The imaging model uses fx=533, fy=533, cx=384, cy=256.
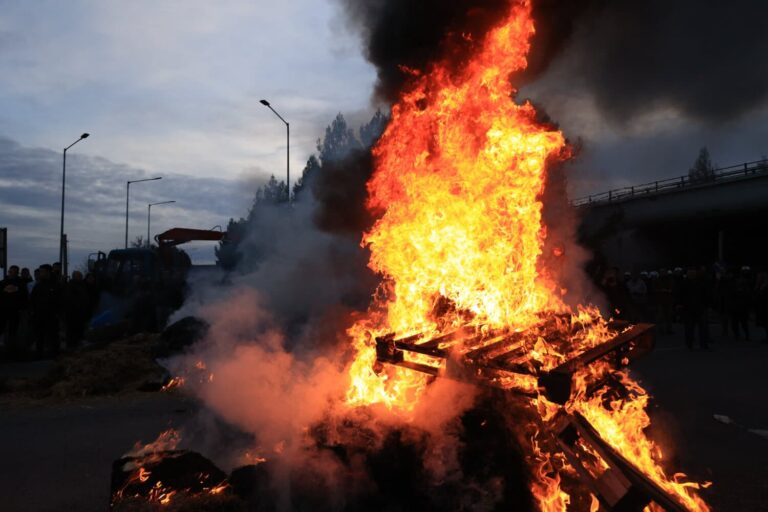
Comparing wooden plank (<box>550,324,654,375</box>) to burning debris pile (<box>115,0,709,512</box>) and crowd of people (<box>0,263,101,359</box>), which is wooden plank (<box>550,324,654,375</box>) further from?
crowd of people (<box>0,263,101,359</box>)

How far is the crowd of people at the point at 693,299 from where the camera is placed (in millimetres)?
9055

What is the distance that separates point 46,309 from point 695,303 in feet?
42.1

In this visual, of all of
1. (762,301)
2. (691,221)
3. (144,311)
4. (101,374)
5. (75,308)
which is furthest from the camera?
(691,221)

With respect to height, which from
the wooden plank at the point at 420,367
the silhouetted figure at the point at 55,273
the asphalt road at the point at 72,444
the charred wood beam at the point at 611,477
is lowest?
the asphalt road at the point at 72,444

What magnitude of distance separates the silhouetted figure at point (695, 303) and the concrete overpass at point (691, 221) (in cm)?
1639

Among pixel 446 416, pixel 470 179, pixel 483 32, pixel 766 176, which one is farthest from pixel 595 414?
pixel 766 176

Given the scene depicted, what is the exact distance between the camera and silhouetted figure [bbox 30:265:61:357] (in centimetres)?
1027

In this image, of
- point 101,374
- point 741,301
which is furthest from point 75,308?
point 741,301

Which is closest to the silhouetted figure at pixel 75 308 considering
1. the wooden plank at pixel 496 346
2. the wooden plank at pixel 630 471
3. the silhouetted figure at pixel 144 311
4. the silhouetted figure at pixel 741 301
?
the silhouetted figure at pixel 144 311

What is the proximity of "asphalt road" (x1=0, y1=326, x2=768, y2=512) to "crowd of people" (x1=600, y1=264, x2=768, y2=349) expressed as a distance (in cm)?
149

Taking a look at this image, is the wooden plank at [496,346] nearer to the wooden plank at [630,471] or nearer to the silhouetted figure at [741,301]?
the wooden plank at [630,471]

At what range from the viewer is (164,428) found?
580 centimetres

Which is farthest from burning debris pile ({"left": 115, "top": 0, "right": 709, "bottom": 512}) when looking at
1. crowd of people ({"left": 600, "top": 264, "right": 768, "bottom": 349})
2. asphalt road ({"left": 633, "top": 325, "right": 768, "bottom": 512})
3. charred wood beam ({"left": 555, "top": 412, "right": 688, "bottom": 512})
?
crowd of people ({"left": 600, "top": 264, "right": 768, "bottom": 349})

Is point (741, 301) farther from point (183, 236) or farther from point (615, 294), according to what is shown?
point (183, 236)
